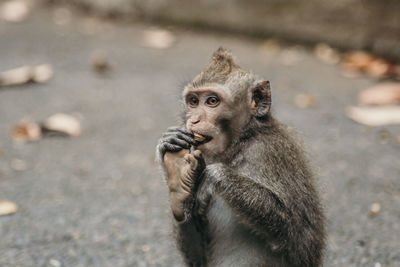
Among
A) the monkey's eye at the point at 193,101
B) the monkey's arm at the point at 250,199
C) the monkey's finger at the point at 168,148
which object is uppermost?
the monkey's eye at the point at 193,101

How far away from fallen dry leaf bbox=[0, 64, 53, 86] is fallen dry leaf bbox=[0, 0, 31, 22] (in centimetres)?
286

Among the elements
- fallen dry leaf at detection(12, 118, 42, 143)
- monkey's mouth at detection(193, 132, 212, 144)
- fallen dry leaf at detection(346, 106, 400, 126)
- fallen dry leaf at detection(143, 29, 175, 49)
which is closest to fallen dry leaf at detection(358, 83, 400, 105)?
fallen dry leaf at detection(346, 106, 400, 126)

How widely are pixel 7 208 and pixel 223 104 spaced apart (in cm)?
215

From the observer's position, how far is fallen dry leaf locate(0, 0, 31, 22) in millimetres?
10789

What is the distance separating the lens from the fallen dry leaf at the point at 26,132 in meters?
6.16

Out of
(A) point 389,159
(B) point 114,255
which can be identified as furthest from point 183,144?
(A) point 389,159

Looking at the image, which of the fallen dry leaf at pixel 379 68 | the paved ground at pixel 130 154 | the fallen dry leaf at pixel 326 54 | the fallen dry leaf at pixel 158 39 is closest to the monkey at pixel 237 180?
the paved ground at pixel 130 154

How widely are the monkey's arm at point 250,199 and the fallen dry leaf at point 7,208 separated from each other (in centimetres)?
203

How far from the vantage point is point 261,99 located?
11.3ft

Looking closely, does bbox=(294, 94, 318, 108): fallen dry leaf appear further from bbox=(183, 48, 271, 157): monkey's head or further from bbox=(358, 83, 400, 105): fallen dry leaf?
bbox=(183, 48, 271, 157): monkey's head

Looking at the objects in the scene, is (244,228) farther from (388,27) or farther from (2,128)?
(388,27)

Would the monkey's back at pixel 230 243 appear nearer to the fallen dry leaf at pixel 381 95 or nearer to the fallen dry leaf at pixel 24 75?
the fallen dry leaf at pixel 381 95

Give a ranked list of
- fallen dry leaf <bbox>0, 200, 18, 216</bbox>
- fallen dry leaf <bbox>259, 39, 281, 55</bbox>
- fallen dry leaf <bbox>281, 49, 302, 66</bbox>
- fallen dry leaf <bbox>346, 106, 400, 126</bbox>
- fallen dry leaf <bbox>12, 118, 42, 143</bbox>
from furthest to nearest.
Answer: fallen dry leaf <bbox>259, 39, 281, 55</bbox> < fallen dry leaf <bbox>281, 49, 302, 66</bbox> < fallen dry leaf <bbox>346, 106, 400, 126</bbox> < fallen dry leaf <bbox>12, 118, 42, 143</bbox> < fallen dry leaf <bbox>0, 200, 18, 216</bbox>

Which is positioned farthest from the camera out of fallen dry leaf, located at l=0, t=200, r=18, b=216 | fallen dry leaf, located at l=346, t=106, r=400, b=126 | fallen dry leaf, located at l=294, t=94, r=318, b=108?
fallen dry leaf, located at l=294, t=94, r=318, b=108
